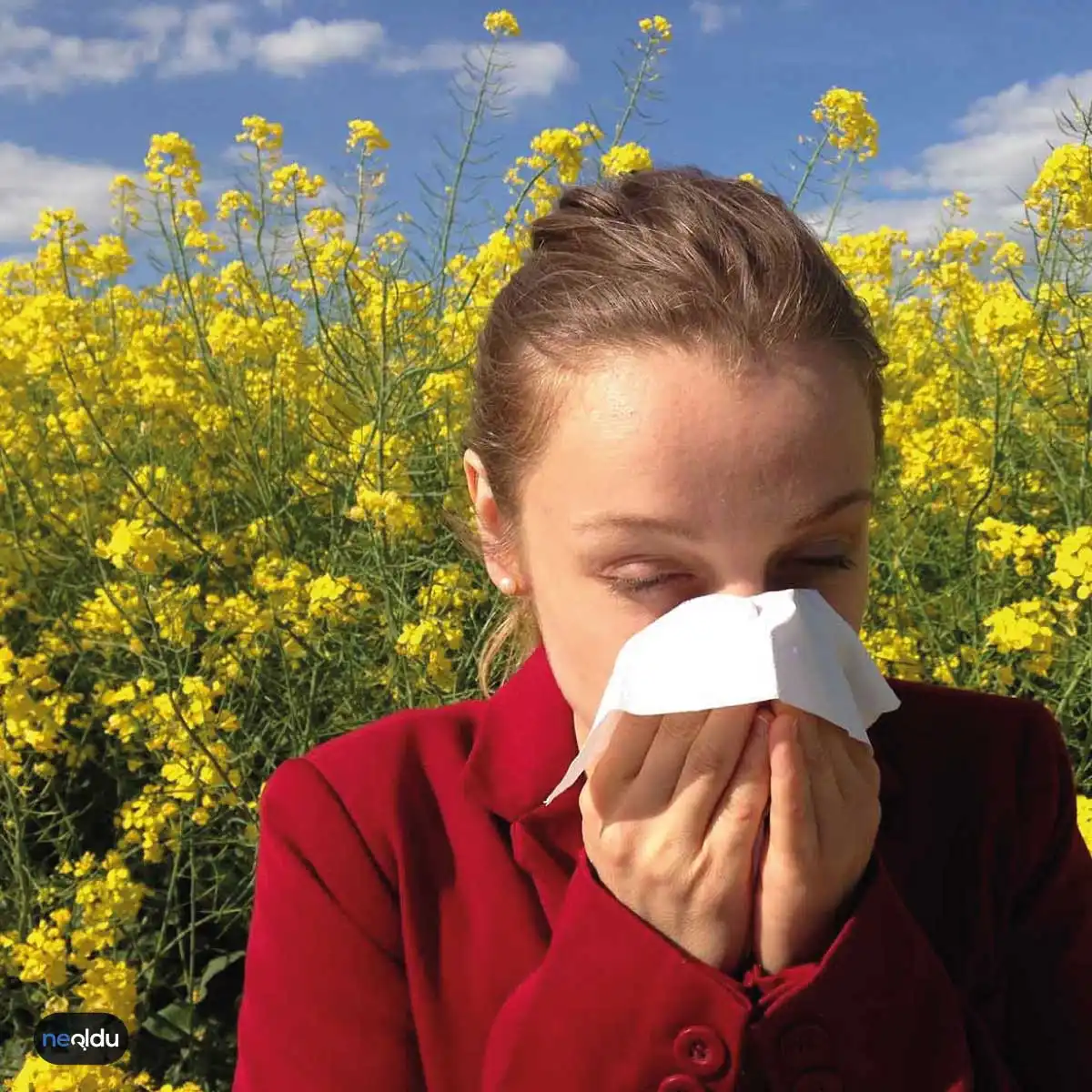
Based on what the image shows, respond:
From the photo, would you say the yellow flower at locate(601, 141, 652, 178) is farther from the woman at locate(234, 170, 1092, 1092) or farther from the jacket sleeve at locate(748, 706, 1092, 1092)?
the jacket sleeve at locate(748, 706, 1092, 1092)

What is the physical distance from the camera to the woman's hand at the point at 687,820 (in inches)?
33.6

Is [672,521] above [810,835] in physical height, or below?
above

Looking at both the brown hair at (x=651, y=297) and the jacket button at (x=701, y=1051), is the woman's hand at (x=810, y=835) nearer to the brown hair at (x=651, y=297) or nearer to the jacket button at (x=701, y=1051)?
the jacket button at (x=701, y=1051)

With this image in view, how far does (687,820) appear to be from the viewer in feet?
2.84

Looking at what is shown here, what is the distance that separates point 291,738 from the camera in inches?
89.8

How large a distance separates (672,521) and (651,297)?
0.73 ft

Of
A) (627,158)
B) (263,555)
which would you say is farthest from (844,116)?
(263,555)

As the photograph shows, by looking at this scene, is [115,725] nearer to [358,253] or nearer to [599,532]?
[358,253]

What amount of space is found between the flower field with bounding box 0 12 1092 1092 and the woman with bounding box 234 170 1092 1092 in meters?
0.76

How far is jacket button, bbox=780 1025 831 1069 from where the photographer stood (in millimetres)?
836

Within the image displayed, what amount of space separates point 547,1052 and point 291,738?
4.91ft

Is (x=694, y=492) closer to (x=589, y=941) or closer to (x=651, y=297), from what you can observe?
(x=651, y=297)

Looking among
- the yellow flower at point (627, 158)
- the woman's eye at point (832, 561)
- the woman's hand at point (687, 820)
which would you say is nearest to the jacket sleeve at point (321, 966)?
the woman's hand at point (687, 820)

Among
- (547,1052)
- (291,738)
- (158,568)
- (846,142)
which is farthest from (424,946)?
(846,142)
